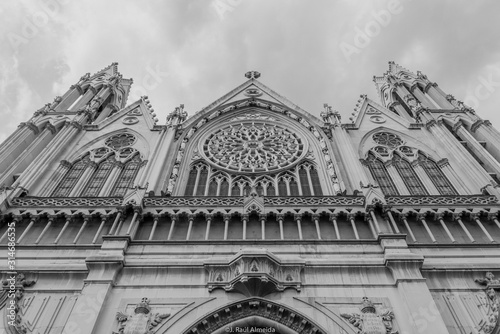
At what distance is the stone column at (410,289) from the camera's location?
1063cm

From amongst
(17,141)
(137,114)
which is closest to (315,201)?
(137,114)

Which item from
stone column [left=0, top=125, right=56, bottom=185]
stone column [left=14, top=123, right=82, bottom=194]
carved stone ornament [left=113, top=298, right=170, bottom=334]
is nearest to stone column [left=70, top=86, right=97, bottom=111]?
stone column [left=14, top=123, right=82, bottom=194]

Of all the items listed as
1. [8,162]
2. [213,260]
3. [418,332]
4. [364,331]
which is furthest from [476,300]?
[8,162]

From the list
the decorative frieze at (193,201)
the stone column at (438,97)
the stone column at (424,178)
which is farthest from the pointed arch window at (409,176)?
the decorative frieze at (193,201)

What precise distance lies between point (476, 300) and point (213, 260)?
8.44m

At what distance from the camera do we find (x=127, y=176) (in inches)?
782

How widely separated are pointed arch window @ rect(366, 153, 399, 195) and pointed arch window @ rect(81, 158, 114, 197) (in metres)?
13.9

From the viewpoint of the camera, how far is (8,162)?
1902 centimetres

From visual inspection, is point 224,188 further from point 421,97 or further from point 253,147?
point 421,97

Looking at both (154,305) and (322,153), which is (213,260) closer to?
(154,305)

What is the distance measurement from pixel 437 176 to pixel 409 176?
1344 mm

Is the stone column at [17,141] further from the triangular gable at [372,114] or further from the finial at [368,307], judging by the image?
the triangular gable at [372,114]

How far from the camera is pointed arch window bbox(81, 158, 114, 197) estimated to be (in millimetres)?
18575

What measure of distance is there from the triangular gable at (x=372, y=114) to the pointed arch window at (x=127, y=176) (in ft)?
43.6
